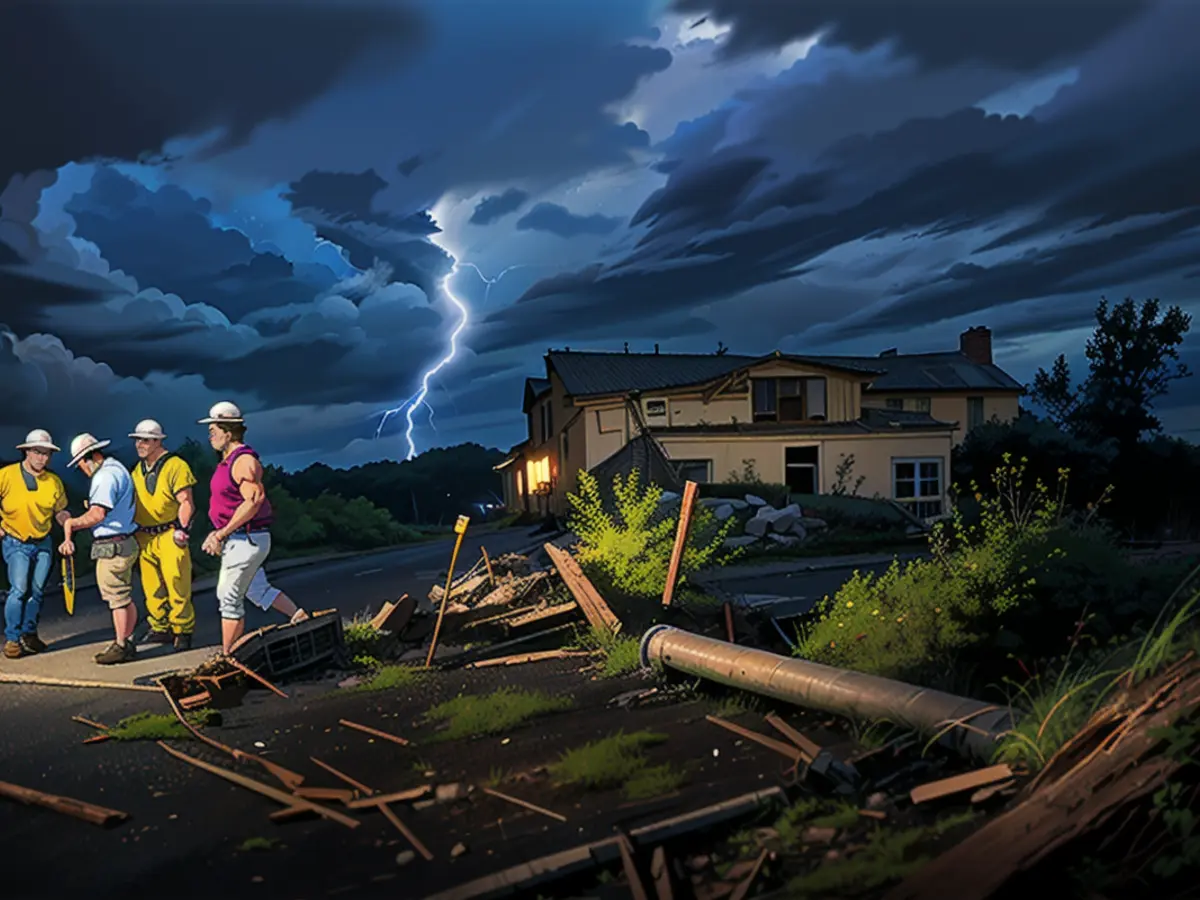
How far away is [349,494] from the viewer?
36219 mm

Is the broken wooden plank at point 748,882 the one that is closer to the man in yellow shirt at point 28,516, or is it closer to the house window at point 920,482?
the man in yellow shirt at point 28,516

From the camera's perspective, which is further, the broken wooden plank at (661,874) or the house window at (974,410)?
the house window at (974,410)

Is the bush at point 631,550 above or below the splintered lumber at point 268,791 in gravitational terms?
above

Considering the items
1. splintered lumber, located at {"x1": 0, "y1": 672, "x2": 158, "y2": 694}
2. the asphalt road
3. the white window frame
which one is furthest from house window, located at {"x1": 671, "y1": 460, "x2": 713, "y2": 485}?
splintered lumber, located at {"x1": 0, "y1": 672, "x2": 158, "y2": 694}

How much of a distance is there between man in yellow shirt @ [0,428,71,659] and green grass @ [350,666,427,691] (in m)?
4.39

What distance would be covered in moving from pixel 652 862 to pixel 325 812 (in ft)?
6.53

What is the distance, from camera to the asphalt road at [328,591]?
1216 centimetres

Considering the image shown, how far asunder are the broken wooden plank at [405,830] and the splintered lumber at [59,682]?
447 centimetres

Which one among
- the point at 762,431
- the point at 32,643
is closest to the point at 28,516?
the point at 32,643

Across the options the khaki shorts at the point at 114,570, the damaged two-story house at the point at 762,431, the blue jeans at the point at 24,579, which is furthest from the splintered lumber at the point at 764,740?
the damaged two-story house at the point at 762,431

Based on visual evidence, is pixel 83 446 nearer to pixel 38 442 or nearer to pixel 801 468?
pixel 38 442

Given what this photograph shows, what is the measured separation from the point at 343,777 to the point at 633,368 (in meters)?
23.3

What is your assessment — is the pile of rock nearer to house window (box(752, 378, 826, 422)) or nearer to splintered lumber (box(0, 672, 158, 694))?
house window (box(752, 378, 826, 422))

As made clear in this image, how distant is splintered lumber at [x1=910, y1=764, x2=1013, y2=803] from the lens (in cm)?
393
